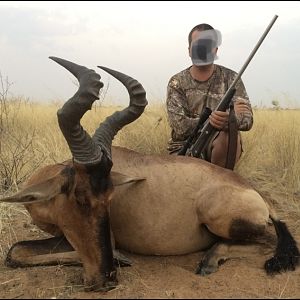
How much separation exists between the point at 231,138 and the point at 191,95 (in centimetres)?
96

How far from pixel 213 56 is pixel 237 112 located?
91 centimetres

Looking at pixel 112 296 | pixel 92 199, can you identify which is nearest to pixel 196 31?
pixel 92 199

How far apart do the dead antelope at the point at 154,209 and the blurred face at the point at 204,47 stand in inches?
79.0

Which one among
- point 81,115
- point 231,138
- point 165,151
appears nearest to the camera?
point 81,115

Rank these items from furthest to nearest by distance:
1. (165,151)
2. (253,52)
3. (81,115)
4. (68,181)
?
(165,151)
(253,52)
(68,181)
(81,115)

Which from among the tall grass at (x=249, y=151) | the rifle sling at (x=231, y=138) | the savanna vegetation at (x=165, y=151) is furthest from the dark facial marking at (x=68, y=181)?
the tall grass at (x=249, y=151)

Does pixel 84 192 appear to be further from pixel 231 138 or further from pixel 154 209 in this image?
pixel 231 138

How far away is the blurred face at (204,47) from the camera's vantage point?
6.55 m

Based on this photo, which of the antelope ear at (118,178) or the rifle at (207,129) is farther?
the rifle at (207,129)

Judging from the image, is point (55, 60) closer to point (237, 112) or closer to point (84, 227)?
point (84, 227)

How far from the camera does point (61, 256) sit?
14.1 ft

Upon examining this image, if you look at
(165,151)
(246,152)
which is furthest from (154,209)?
(246,152)

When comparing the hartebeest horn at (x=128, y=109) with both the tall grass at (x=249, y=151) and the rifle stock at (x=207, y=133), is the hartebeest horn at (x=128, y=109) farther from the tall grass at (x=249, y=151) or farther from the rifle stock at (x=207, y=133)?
the tall grass at (x=249, y=151)

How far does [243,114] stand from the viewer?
6.16 metres
